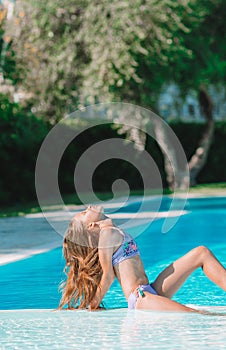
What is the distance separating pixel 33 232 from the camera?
13.6 meters

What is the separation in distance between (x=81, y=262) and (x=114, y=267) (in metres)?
0.27

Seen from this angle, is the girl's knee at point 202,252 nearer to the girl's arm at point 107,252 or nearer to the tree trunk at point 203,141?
the girl's arm at point 107,252

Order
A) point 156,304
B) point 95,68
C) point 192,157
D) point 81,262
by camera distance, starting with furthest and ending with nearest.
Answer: point 192,157 → point 95,68 → point 81,262 → point 156,304

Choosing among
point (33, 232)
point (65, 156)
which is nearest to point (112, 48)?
point (65, 156)

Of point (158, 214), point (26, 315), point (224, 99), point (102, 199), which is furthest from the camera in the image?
point (224, 99)

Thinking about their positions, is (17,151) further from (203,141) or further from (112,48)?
(203,141)

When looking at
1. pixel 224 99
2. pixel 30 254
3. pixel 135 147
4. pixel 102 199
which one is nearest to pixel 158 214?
pixel 102 199

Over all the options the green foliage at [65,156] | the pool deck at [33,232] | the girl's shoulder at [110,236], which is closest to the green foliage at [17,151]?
the green foliage at [65,156]

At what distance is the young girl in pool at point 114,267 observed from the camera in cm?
658

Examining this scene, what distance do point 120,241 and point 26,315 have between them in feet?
3.63

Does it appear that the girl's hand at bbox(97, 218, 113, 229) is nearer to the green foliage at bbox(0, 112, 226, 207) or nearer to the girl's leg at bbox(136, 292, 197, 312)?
the girl's leg at bbox(136, 292, 197, 312)

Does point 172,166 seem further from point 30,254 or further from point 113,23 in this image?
point 30,254

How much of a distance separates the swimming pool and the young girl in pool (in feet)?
0.45

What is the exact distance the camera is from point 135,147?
86.9 feet
